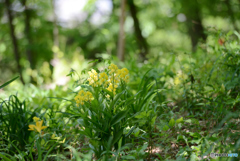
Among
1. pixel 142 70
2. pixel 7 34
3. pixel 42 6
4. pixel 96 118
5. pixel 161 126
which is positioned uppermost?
pixel 42 6

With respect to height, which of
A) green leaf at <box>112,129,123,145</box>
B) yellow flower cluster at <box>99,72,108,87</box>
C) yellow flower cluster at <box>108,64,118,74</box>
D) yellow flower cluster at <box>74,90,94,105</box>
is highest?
yellow flower cluster at <box>108,64,118,74</box>

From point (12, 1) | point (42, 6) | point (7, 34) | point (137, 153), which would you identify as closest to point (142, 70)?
point (137, 153)

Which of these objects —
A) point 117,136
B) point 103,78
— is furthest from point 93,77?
point 117,136

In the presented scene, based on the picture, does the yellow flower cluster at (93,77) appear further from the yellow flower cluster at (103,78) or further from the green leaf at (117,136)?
the green leaf at (117,136)

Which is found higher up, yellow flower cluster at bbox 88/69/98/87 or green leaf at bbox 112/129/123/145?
yellow flower cluster at bbox 88/69/98/87

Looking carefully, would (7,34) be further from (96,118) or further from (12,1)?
(96,118)

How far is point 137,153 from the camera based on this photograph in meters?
1.27

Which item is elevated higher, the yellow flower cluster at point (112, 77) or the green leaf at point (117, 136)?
the yellow flower cluster at point (112, 77)

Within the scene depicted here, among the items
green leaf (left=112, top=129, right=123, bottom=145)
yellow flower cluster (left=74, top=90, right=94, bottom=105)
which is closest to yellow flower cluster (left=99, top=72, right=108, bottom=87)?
yellow flower cluster (left=74, top=90, right=94, bottom=105)

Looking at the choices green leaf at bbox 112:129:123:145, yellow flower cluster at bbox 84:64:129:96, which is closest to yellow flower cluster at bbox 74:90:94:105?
yellow flower cluster at bbox 84:64:129:96

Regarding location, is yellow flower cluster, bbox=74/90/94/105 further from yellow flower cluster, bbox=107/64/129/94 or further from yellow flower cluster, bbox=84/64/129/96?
yellow flower cluster, bbox=107/64/129/94

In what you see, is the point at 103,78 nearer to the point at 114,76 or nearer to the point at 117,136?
the point at 114,76

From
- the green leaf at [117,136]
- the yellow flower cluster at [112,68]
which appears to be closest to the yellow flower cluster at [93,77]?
the yellow flower cluster at [112,68]

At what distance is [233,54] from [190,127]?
843 millimetres
